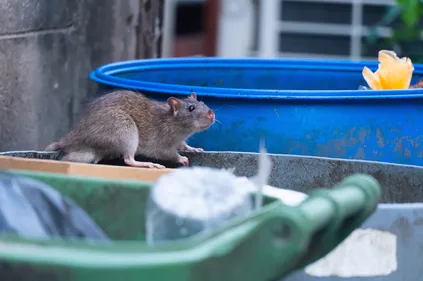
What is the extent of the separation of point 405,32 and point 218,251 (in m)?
5.01

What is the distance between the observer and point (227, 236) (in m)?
1.06

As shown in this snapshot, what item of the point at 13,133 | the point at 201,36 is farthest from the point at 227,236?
the point at 201,36

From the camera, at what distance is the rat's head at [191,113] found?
2.69m

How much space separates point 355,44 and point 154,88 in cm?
472

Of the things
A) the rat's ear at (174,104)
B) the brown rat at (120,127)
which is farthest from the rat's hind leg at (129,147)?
the rat's ear at (174,104)

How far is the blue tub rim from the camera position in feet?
8.09

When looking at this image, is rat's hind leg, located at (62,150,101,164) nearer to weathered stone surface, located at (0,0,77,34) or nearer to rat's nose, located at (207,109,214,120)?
rat's nose, located at (207,109,214,120)

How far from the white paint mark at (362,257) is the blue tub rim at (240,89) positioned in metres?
0.91

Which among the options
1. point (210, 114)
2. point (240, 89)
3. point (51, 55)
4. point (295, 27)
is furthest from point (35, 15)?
point (295, 27)

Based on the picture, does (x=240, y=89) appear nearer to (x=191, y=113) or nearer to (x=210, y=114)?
(x=210, y=114)

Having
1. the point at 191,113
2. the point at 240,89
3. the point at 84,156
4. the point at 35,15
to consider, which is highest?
the point at 35,15

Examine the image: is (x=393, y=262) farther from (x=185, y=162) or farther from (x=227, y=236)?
(x=185, y=162)

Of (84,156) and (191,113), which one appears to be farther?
(191,113)

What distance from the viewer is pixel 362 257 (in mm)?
1580
